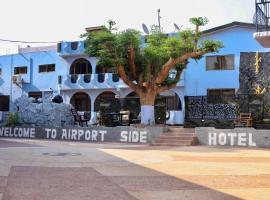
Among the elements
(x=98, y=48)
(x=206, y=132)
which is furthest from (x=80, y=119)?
(x=206, y=132)

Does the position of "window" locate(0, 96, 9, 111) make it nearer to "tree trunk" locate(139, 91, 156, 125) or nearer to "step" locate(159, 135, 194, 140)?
"tree trunk" locate(139, 91, 156, 125)

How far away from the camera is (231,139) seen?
18797 millimetres

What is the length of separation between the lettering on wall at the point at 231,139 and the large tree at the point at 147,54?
13.3 feet

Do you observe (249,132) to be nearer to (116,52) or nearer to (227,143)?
(227,143)

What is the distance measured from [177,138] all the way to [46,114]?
10.5 metres

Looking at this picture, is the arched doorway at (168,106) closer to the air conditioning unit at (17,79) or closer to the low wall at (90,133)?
the low wall at (90,133)

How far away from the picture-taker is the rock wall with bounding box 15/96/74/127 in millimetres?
26812

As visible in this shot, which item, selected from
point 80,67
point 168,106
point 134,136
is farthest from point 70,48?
point 134,136

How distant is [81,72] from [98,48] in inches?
608

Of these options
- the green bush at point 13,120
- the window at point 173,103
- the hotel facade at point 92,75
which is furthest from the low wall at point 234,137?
the window at point 173,103

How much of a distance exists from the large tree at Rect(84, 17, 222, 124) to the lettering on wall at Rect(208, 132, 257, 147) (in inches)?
159

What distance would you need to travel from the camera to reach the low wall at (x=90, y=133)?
68.1 ft

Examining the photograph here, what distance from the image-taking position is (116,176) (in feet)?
31.2

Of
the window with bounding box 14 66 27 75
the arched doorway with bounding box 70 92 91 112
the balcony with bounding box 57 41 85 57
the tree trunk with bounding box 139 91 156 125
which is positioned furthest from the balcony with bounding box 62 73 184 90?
the tree trunk with bounding box 139 91 156 125
